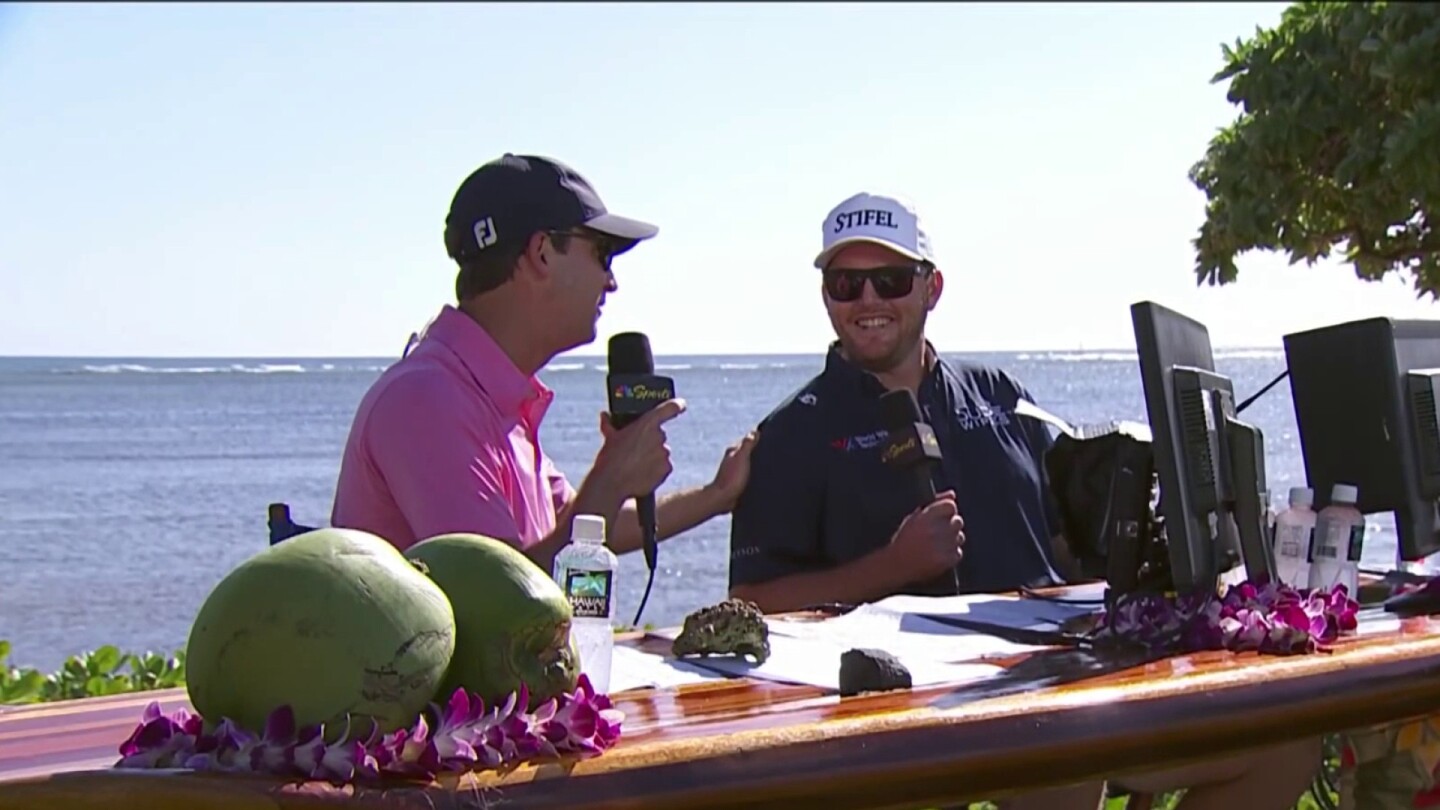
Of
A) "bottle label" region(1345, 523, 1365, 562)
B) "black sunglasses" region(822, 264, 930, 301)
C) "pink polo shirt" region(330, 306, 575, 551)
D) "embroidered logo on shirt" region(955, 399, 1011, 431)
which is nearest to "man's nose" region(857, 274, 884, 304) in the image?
"black sunglasses" region(822, 264, 930, 301)

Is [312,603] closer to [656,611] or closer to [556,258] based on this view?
[556,258]

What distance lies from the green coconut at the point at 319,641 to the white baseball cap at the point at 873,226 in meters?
2.81

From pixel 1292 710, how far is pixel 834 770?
895mm

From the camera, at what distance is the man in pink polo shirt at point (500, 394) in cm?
300

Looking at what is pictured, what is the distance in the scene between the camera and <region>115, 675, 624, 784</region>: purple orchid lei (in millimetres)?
1717

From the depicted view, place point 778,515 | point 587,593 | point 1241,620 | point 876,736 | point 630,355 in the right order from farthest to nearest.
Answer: point 778,515 < point 630,355 < point 1241,620 < point 587,593 < point 876,736

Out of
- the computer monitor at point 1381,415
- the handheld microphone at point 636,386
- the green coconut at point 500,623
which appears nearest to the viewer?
the green coconut at point 500,623

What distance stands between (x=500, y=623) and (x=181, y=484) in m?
27.9

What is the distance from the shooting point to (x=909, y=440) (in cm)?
366

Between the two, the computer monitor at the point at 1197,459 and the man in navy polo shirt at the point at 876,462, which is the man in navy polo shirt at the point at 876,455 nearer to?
the man in navy polo shirt at the point at 876,462

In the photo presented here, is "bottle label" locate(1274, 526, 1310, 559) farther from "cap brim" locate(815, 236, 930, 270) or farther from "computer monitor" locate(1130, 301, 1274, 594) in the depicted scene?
"cap brim" locate(815, 236, 930, 270)

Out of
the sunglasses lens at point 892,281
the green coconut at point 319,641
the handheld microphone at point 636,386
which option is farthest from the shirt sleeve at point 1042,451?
the green coconut at point 319,641

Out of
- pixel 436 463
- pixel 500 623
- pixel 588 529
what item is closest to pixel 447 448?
pixel 436 463

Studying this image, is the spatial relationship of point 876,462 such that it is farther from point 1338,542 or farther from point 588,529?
point 588,529
